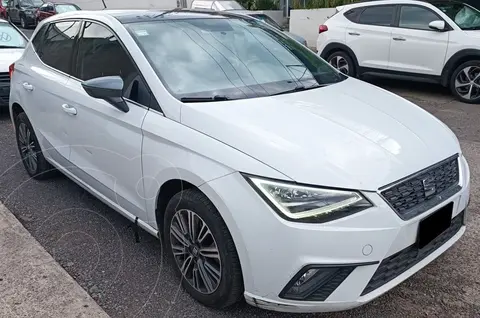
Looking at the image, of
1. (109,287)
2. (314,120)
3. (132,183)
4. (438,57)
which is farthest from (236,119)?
(438,57)

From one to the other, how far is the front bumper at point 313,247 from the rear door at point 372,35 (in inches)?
264

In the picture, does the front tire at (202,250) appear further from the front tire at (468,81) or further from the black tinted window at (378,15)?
the black tinted window at (378,15)

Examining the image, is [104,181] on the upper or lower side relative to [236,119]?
lower

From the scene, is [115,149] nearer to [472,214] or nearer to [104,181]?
[104,181]

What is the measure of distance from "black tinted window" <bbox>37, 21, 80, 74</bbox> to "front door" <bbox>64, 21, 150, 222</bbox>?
0.19 m

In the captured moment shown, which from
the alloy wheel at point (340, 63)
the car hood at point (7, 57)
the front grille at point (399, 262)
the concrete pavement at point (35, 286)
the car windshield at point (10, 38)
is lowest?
the alloy wheel at point (340, 63)

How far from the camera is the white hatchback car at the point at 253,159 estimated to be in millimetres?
2230

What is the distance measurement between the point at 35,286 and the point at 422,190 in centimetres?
236

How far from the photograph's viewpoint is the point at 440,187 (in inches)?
100

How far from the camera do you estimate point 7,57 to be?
7.48 m

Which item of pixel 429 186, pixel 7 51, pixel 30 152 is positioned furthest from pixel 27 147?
pixel 429 186

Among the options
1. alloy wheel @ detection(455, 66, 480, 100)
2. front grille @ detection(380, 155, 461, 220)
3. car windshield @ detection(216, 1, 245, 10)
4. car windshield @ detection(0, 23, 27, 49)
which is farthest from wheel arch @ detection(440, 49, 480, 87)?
car windshield @ detection(216, 1, 245, 10)

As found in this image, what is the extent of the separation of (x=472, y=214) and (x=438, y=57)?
475 cm

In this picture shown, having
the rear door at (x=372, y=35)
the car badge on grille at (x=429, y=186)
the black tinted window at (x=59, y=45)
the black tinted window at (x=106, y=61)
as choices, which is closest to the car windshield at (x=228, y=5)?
the rear door at (x=372, y=35)
